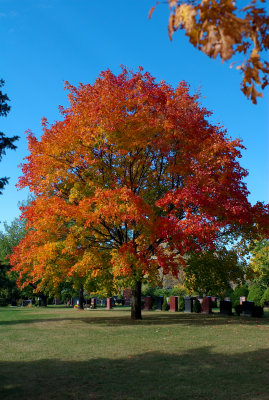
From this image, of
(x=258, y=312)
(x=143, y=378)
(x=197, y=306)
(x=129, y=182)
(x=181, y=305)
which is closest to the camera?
(x=143, y=378)

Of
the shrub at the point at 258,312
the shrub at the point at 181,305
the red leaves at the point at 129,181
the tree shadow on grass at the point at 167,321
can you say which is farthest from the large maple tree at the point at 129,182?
the shrub at the point at 181,305

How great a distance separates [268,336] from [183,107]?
1151 centimetres

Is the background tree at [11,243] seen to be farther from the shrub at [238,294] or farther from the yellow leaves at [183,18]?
the yellow leaves at [183,18]

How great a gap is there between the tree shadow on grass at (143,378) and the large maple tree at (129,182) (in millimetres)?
7078

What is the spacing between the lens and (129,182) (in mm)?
20625

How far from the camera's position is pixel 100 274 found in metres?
19.4

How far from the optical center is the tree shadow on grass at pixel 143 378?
691 cm

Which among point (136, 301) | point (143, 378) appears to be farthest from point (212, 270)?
point (143, 378)

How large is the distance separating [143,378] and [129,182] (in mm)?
13437

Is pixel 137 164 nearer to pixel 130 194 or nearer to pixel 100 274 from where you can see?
pixel 130 194

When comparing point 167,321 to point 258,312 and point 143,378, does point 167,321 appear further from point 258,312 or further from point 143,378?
point 143,378

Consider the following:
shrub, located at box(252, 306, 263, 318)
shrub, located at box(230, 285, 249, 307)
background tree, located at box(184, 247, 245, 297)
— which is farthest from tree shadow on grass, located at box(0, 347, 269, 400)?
shrub, located at box(230, 285, 249, 307)

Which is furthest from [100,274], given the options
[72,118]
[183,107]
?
[183,107]

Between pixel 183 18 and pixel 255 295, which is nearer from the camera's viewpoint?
pixel 183 18
